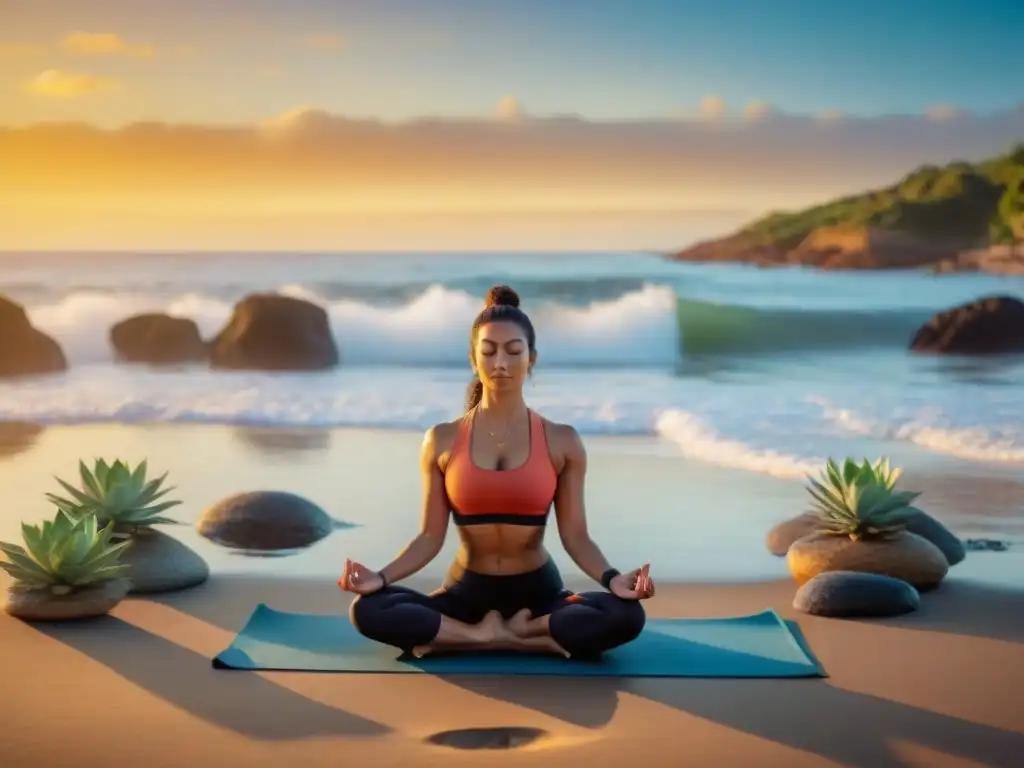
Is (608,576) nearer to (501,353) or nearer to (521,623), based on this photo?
(521,623)

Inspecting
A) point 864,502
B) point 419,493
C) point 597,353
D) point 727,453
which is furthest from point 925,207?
point 864,502

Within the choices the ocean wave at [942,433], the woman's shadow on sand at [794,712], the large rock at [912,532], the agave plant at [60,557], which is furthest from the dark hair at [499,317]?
the ocean wave at [942,433]

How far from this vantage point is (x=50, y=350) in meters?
17.4

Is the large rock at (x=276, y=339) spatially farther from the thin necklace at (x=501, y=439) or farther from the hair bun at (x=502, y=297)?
the thin necklace at (x=501, y=439)

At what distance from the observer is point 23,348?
55.8 feet

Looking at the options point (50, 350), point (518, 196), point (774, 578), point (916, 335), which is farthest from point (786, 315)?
point (774, 578)

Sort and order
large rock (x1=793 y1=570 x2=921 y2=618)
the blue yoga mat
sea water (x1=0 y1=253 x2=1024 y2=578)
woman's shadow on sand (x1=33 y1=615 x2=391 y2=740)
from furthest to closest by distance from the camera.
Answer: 1. sea water (x1=0 y1=253 x2=1024 y2=578)
2. large rock (x1=793 y1=570 x2=921 y2=618)
3. the blue yoga mat
4. woman's shadow on sand (x1=33 y1=615 x2=391 y2=740)

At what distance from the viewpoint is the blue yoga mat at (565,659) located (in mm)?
4305

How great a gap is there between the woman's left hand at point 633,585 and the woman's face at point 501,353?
0.67 meters

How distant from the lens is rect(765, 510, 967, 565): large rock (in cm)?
603

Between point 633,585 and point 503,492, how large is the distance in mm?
478

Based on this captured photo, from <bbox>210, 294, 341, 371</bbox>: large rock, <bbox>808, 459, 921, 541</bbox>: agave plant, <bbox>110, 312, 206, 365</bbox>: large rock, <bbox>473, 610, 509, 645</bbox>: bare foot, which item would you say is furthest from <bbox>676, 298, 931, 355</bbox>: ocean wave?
<bbox>473, 610, 509, 645</bbox>: bare foot

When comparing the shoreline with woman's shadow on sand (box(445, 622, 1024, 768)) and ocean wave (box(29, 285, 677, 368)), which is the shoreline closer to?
woman's shadow on sand (box(445, 622, 1024, 768))

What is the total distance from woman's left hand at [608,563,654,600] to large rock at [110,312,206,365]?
13.5m
